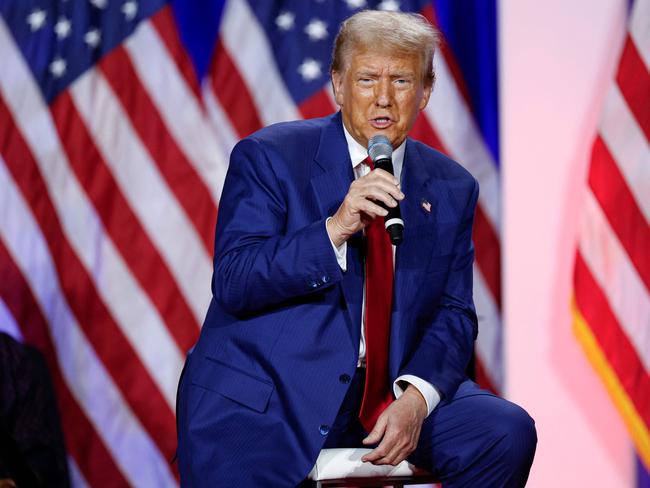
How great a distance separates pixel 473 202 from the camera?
6.95ft

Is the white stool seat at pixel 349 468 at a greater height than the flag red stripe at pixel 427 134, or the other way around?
the flag red stripe at pixel 427 134

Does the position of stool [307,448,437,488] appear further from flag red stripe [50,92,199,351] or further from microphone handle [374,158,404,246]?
flag red stripe [50,92,199,351]

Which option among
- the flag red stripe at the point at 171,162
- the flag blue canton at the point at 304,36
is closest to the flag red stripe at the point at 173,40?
the flag red stripe at the point at 171,162

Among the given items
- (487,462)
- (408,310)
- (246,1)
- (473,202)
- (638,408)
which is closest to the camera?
(487,462)

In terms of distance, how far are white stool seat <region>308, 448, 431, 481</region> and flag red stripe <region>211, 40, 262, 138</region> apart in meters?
1.74

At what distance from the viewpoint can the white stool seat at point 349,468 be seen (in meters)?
1.83

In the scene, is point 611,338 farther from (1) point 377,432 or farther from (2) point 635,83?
(1) point 377,432

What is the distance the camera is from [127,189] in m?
3.37

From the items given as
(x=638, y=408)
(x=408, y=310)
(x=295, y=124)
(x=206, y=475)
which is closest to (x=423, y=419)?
(x=408, y=310)

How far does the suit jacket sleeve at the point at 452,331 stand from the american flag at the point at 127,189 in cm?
130

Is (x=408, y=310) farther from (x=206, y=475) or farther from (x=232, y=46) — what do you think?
(x=232, y=46)

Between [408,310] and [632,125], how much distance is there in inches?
63.0

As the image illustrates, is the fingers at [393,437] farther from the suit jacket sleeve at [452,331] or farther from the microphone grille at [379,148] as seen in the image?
the microphone grille at [379,148]

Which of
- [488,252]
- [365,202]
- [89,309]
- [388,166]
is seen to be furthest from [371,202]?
[89,309]
